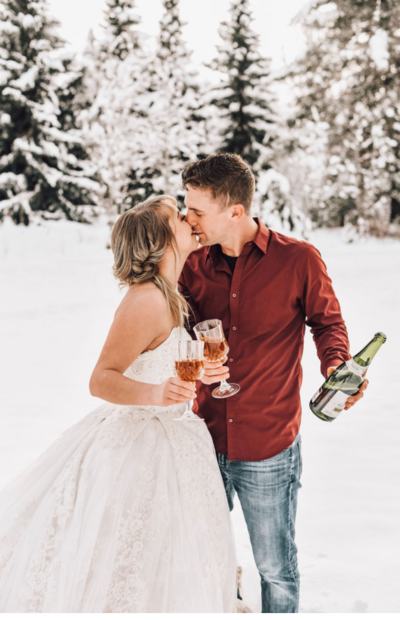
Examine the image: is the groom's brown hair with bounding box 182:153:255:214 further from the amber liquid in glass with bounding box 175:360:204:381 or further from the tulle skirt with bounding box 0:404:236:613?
the tulle skirt with bounding box 0:404:236:613

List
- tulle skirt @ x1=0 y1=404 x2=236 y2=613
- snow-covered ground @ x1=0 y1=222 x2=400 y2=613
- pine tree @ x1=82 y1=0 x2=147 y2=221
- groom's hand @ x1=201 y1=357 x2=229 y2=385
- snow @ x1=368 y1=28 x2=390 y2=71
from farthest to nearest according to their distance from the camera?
1. snow @ x1=368 y1=28 x2=390 y2=71
2. pine tree @ x1=82 y1=0 x2=147 y2=221
3. snow-covered ground @ x1=0 y1=222 x2=400 y2=613
4. groom's hand @ x1=201 y1=357 x2=229 y2=385
5. tulle skirt @ x1=0 y1=404 x2=236 y2=613

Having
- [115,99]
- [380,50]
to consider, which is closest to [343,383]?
[115,99]

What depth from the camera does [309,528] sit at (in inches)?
139

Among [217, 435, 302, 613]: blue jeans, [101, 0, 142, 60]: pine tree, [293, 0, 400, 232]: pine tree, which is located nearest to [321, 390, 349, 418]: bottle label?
[217, 435, 302, 613]: blue jeans

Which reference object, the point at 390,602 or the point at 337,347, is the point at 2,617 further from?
the point at 390,602

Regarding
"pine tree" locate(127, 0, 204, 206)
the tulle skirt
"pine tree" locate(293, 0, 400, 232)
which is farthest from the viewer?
"pine tree" locate(293, 0, 400, 232)

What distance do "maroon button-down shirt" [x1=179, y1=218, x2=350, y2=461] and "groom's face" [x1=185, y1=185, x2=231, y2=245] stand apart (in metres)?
0.10

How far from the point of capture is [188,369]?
5.96 feet

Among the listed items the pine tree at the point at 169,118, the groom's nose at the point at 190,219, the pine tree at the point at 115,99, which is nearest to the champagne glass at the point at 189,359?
the groom's nose at the point at 190,219

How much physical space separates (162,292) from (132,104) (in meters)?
13.4

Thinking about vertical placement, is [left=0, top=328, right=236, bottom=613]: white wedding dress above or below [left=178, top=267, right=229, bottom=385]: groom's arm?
below

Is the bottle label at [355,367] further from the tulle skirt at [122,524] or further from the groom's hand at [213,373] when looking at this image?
the tulle skirt at [122,524]

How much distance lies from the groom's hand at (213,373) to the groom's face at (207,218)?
0.49 metres

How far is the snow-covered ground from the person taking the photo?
3072mm
